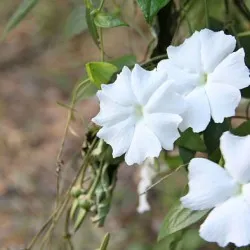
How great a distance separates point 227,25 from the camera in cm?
70

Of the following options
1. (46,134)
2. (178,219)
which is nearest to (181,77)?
(178,219)

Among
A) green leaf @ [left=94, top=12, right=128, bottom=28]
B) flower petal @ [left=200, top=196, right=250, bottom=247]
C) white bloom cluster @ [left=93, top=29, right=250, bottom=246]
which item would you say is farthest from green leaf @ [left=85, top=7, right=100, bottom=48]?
flower petal @ [left=200, top=196, right=250, bottom=247]

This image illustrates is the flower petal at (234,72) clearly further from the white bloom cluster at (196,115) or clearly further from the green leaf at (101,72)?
the green leaf at (101,72)

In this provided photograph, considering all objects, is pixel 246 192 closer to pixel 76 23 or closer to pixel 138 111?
pixel 138 111

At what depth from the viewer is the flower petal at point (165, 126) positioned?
540mm

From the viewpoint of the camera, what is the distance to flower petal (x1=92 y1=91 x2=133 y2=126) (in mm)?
564

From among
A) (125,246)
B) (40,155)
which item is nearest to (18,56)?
(40,155)

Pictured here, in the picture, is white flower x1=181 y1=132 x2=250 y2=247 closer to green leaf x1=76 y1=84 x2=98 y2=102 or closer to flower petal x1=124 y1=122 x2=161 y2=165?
flower petal x1=124 y1=122 x2=161 y2=165

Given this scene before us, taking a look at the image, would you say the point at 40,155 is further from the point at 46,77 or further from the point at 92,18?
the point at 92,18

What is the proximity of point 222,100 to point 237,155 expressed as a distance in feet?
0.14

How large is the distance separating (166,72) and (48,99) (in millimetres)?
2044

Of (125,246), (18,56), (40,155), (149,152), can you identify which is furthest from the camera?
(18,56)

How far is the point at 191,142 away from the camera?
64 cm

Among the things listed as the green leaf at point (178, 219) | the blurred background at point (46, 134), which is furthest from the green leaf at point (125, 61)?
the blurred background at point (46, 134)
